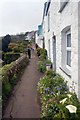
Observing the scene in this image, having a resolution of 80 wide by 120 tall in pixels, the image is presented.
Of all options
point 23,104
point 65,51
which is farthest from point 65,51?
point 23,104

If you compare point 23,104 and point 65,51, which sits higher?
point 65,51

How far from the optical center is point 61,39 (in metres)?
7.65

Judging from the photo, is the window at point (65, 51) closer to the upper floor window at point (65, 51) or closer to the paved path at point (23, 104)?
the upper floor window at point (65, 51)

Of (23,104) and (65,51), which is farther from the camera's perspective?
(65,51)

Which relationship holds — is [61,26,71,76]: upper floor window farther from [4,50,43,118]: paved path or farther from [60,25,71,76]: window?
[4,50,43,118]: paved path

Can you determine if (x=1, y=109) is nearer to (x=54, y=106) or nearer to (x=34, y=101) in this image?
(x=34, y=101)

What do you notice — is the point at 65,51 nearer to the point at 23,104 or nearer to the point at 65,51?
the point at 65,51

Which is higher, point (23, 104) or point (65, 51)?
point (65, 51)

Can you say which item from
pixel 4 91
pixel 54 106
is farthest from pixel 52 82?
pixel 54 106

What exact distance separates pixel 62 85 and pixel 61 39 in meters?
1.85

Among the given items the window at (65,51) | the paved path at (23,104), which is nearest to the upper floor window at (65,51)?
the window at (65,51)

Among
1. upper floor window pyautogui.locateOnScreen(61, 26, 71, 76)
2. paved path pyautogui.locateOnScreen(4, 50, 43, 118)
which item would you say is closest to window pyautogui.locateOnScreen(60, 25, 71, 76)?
upper floor window pyautogui.locateOnScreen(61, 26, 71, 76)

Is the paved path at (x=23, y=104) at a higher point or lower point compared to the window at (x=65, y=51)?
lower

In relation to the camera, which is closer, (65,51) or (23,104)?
(23,104)
